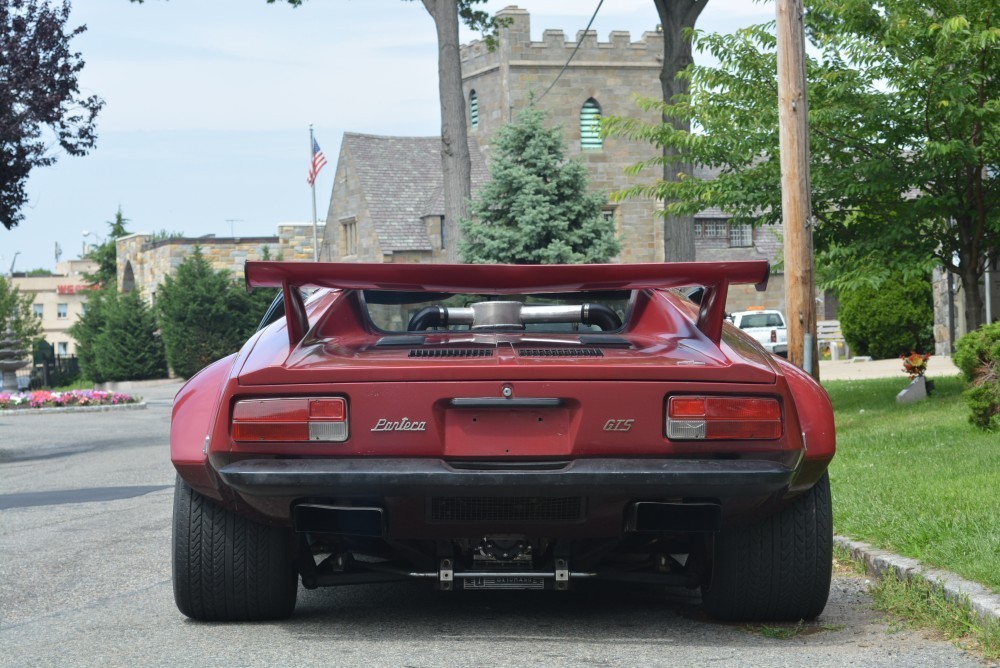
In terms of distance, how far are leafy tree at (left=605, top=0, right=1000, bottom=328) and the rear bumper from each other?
34.1 feet

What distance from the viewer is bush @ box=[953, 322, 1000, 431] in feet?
36.2

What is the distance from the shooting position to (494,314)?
5.79 meters

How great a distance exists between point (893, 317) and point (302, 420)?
29.9 metres

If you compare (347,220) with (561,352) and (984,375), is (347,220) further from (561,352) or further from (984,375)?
(561,352)

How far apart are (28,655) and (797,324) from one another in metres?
7.98

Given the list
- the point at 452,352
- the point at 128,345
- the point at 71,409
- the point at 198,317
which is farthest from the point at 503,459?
the point at 128,345

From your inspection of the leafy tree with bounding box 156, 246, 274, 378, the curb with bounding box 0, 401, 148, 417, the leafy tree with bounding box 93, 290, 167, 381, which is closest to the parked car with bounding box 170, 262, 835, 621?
the curb with bounding box 0, 401, 148, 417

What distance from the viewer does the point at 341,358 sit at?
15.3ft

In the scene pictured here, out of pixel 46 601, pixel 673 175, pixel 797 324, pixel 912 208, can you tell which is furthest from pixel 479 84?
pixel 46 601

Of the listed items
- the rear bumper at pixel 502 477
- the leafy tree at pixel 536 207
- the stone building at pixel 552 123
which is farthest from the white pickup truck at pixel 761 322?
the rear bumper at pixel 502 477

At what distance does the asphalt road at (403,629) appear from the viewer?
14.9ft

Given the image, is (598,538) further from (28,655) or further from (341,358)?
(28,655)

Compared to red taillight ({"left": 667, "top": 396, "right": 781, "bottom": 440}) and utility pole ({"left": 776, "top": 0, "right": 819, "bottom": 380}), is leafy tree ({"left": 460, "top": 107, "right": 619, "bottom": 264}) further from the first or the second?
red taillight ({"left": 667, "top": 396, "right": 781, "bottom": 440})

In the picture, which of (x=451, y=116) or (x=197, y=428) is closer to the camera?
(x=197, y=428)
